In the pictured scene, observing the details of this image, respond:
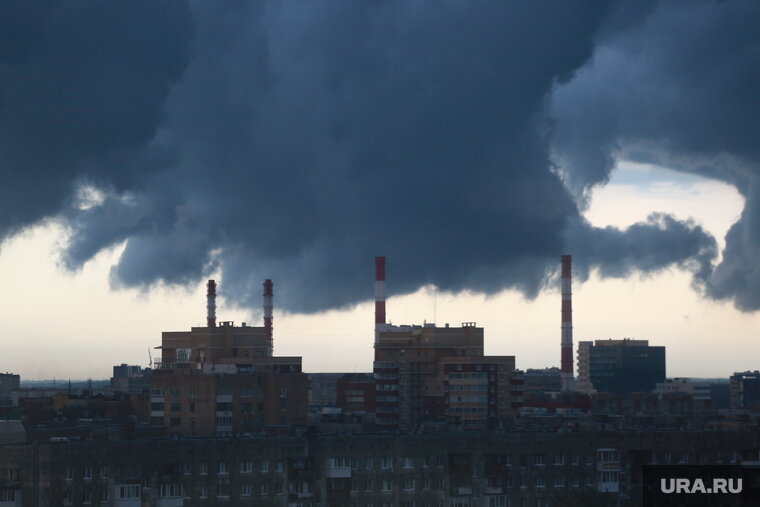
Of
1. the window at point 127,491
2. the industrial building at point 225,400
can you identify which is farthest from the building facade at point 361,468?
the industrial building at point 225,400

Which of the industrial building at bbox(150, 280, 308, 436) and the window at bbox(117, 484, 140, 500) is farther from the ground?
the industrial building at bbox(150, 280, 308, 436)

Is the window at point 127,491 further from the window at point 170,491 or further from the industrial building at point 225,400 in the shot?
the industrial building at point 225,400

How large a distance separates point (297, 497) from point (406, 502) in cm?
741

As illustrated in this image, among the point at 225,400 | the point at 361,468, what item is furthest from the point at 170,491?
the point at 225,400

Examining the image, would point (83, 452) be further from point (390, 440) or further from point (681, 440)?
point (681, 440)

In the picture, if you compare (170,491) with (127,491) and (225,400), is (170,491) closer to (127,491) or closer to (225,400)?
(127,491)

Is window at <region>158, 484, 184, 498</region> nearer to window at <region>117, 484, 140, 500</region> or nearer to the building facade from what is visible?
the building facade

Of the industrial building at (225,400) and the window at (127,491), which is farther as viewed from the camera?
the industrial building at (225,400)
